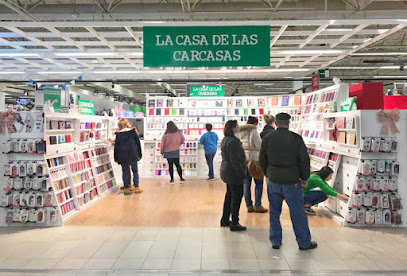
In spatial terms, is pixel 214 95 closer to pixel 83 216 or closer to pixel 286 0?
pixel 286 0

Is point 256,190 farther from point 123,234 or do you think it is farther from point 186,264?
point 186,264

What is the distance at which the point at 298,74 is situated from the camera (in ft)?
56.1

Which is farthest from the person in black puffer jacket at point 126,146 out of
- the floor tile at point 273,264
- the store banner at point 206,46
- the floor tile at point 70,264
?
the floor tile at point 273,264

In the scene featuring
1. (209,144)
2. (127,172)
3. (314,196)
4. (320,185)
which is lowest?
(314,196)

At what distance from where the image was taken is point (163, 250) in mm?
4176

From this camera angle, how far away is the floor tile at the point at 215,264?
364cm

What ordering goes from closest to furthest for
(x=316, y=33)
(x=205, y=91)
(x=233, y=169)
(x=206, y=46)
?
(x=233, y=169), (x=206, y=46), (x=316, y=33), (x=205, y=91)

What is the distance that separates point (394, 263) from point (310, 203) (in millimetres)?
1919

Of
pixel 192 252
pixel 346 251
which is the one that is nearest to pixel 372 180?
pixel 346 251

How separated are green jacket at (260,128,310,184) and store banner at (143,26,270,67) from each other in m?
1.48

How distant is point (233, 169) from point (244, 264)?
1408mm

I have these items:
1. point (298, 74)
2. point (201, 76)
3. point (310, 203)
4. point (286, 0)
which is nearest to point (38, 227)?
point (310, 203)

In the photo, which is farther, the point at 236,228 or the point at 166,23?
the point at 166,23

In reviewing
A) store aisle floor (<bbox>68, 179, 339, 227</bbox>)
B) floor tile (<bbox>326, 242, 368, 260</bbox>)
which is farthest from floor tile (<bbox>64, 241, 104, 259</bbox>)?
floor tile (<bbox>326, 242, 368, 260</bbox>)
